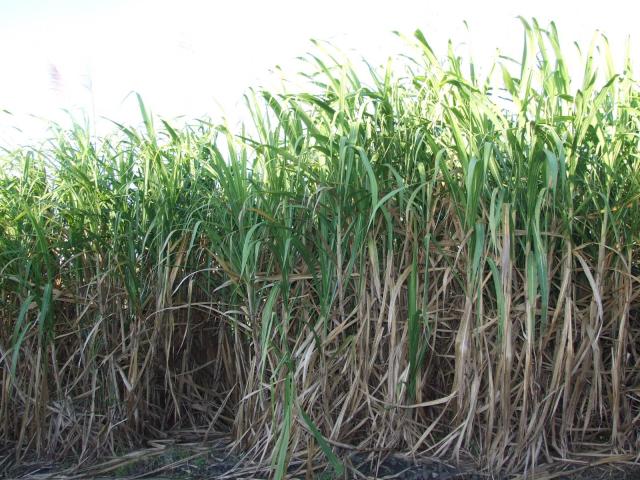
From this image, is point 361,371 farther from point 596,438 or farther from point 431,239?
point 596,438

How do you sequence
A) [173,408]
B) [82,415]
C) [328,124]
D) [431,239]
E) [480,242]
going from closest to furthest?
[480,242] → [431,239] → [328,124] → [82,415] → [173,408]

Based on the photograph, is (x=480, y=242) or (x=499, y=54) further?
(x=499, y=54)

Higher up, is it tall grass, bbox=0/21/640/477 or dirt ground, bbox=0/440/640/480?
tall grass, bbox=0/21/640/477

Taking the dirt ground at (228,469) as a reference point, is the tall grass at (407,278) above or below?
above

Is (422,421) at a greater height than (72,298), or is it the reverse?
(72,298)

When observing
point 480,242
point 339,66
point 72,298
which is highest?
point 339,66

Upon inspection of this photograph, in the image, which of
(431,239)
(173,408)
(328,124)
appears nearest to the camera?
(431,239)

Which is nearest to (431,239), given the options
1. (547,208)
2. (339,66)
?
(547,208)

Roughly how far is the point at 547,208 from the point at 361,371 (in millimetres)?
692

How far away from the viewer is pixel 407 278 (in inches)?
80.8

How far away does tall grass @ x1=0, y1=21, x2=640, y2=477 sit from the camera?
6.37 ft

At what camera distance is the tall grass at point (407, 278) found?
76.4 inches

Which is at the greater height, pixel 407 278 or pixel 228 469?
pixel 407 278

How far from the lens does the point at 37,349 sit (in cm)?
250
